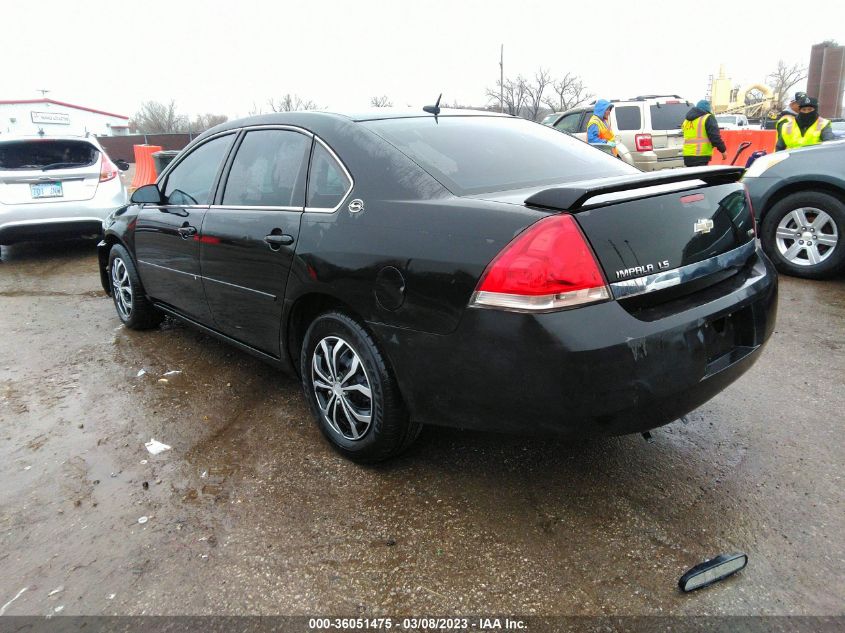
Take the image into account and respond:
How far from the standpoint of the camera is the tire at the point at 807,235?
5.52 meters

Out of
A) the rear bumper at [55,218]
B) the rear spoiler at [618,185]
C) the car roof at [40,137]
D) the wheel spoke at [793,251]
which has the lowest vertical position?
the wheel spoke at [793,251]

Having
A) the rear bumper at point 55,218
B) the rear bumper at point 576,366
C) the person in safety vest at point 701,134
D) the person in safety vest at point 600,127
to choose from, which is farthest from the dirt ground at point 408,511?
the person in safety vest at point 600,127

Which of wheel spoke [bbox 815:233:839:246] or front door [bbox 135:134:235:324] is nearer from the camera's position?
front door [bbox 135:134:235:324]

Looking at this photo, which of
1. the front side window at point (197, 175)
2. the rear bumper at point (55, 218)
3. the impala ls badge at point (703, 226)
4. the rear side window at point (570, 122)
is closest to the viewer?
the impala ls badge at point (703, 226)

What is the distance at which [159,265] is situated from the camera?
13.9 feet

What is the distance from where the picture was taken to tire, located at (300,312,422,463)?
2.57 metres

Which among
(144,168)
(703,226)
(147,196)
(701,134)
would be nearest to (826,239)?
(701,134)

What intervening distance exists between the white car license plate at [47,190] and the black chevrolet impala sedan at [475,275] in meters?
5.26

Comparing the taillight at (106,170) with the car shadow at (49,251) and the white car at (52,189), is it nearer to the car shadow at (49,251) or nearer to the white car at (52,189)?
the white car at (52,189)

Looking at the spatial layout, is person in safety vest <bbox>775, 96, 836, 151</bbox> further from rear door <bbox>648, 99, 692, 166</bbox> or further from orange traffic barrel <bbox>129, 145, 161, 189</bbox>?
orange traffic barrel <bbox>129, 145, 161, 189</bbox>

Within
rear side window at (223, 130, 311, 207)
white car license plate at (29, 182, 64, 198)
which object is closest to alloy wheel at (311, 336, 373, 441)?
rear side window at (223, 130, 311, 207)

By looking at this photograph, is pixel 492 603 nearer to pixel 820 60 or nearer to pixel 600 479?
pixel 600 479

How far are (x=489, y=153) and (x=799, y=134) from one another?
7097 mm

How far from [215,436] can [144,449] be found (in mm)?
345
